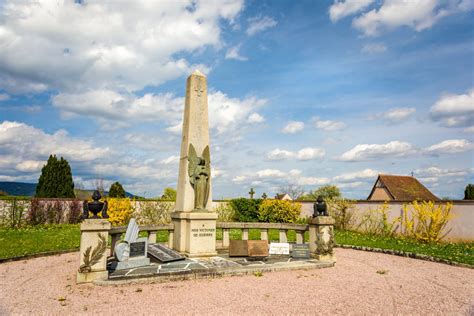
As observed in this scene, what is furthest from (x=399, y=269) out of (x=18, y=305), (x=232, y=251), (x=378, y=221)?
(x=378, y=221)

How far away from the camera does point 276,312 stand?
16.6 feet

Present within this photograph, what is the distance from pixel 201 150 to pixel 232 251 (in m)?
2.96

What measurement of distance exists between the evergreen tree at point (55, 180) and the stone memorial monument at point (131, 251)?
20646mm

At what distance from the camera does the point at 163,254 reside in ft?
27.6

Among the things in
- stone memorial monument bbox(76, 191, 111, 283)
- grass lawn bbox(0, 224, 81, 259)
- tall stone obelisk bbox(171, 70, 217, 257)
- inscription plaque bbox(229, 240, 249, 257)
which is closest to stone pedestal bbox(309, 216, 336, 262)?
inscription plaque bbox(229, 240, 249, 257)

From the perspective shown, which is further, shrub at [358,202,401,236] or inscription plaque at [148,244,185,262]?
shrub at [358,202,401,236]

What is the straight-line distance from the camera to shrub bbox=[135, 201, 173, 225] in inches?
827

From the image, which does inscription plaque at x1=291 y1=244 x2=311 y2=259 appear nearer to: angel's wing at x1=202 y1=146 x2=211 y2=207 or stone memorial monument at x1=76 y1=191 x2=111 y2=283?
angel's wing at x1=202 y1=146 x2=211 y2=207

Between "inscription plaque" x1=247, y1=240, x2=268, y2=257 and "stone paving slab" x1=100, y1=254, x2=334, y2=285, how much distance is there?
143 mm

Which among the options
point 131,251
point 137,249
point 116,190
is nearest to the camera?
point 131,251

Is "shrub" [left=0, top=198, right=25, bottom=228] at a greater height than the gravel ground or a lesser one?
greater

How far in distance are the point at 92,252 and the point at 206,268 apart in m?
2.33

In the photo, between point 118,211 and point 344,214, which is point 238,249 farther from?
point 344,214

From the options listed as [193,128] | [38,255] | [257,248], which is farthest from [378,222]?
[38,255]
